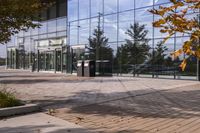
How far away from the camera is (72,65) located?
1302 inches

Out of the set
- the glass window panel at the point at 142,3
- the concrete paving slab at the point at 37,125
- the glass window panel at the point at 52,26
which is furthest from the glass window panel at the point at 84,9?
the concrete paving slab at the point at 37,125

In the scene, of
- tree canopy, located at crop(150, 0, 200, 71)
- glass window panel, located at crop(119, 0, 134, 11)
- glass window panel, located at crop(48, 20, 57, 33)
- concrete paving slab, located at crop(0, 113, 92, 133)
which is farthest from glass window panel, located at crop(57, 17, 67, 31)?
tree canopy, located at crop(150, 0, 200, 71)

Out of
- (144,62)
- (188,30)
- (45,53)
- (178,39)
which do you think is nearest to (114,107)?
(188,30)

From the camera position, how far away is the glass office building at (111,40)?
76.6 ft

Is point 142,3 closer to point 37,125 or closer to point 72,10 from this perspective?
point 72,10

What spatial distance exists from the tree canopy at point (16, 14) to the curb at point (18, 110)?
2893 mm

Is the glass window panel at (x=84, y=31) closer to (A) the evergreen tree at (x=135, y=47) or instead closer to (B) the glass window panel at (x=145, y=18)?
(A) the evergreen tree at (x=135, y=47)

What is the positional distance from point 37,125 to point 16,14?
13.6ft

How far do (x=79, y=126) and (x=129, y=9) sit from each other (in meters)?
20.5

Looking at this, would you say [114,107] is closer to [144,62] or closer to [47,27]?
[144,62]

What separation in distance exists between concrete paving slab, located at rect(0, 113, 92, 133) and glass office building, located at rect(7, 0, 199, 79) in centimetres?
1182

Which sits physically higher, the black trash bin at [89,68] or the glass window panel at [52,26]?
the glass window panel at [52,26]

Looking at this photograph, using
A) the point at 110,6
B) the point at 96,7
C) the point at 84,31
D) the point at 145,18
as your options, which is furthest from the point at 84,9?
the point at 145,18

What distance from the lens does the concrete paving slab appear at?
673 cm
